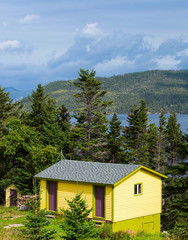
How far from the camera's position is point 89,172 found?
2811 cm

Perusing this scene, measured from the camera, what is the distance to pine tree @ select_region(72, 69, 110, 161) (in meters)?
45.3

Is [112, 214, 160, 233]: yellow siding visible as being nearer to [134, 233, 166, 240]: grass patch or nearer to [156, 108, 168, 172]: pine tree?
[134, 233, 166, 240]: grass patch

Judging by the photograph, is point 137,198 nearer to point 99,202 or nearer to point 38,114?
point 99,202

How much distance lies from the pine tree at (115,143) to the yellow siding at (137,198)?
20379 millimetres

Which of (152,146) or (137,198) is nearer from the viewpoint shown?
(137,198)

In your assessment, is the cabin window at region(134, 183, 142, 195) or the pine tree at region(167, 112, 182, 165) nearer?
the cabin window at region(134, 183, 142, 195)

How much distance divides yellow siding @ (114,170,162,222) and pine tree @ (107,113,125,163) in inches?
802

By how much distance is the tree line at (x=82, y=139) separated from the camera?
40.5 m

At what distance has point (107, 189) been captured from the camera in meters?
25.7

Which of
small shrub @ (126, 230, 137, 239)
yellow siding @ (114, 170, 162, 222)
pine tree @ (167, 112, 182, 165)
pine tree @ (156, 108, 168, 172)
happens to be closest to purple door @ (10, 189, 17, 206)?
yellow siding @ (114, 170, 162, 222)

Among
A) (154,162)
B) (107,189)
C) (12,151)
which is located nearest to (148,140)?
(154,162)

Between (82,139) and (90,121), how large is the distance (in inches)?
106

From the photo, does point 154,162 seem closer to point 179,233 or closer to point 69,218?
point 179,233

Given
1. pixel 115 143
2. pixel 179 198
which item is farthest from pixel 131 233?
pixel 115 143
